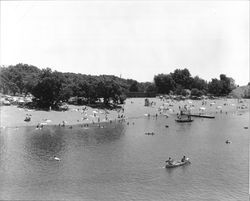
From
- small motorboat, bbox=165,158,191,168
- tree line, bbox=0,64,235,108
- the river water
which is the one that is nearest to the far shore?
tree line, bbox=0,64,235,108

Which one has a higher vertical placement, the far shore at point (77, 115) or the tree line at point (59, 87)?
the tree line at point (59, 87)

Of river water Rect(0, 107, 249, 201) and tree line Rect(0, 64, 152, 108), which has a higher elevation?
tree line Rect(0, 64, 152, 108)

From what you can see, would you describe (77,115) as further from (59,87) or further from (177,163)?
(177,163)

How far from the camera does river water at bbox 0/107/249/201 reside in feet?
173

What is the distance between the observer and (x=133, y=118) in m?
Answer: 140

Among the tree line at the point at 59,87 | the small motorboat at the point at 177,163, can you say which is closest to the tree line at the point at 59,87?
the tree line at the point at 59,87

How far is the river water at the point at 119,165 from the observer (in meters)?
52.7

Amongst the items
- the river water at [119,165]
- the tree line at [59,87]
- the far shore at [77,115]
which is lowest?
the river water at [119,165]

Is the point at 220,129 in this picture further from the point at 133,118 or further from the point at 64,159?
the point at 64,159

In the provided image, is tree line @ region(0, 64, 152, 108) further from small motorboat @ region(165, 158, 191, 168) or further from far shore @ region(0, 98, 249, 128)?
small motorboat @ region(165, 158, 191, 168)

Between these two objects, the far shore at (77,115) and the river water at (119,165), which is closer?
the river water at (119,165)

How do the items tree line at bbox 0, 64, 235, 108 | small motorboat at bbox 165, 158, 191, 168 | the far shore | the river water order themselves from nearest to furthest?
the river water, small motorboat at bbox 165, 158, 191, 168, the far shore, tree line at bbox 0, 64, 235, 108

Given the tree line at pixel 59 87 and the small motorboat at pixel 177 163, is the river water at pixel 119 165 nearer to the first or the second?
the small motorboat at pixel 177 163

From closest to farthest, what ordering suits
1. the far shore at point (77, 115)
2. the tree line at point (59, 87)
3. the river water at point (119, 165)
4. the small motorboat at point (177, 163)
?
the river water at point (119, 165)
the small motorboat at point (177, 163)
the far shore at point (77, 115)
the tree line at point (59, 87)
